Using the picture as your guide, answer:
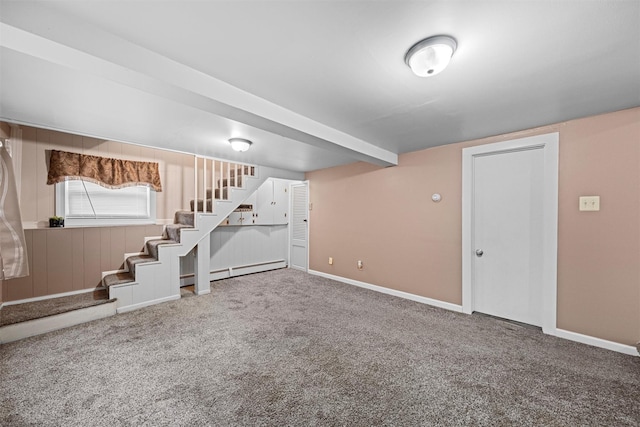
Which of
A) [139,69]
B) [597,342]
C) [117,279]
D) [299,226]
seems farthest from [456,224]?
[117,279]

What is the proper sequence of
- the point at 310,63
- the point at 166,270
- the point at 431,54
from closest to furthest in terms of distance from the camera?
the point at 431,54, the point at 310,63, the point at 166,270

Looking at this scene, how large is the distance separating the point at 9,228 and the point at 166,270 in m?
1.55

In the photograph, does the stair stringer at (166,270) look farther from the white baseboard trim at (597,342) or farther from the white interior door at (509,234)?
the white baseboard trim at (597,342)

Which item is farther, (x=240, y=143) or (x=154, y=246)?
(x=154, y=246)

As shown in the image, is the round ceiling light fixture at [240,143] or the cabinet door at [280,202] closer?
the round ceiling light fixture at [240,143]

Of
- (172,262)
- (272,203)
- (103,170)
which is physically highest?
(103,170)

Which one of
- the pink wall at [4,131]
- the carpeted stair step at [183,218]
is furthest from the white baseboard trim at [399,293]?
the pink wall at [4,131]

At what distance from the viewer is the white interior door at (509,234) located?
2.77 metres

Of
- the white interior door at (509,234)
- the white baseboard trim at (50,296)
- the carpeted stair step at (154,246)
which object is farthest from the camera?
the carpeted stair step at (154,246)

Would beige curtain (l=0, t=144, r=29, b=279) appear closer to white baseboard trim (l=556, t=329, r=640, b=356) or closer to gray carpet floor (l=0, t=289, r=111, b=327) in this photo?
gray carpet floor (l=0, t=289, r=111, b=327)

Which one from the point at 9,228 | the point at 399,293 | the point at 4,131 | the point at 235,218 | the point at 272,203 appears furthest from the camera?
the point at 272,203

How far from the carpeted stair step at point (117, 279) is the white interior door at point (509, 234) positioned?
4.52 meters

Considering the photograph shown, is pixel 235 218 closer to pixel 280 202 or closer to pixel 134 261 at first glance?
pixel 280 202

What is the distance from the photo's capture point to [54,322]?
105 inches
